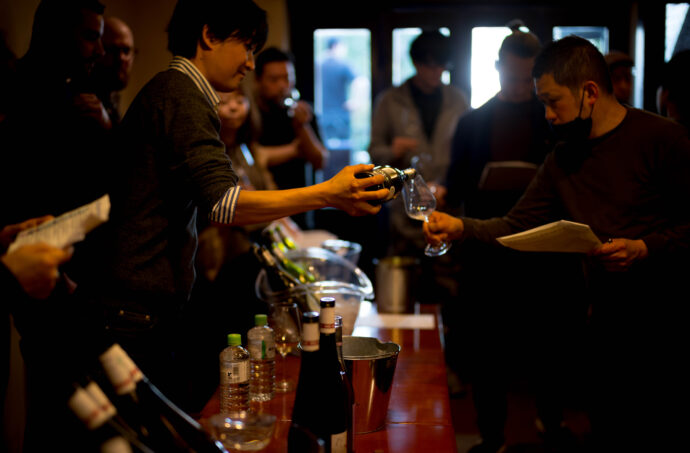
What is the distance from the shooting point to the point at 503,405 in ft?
9.10

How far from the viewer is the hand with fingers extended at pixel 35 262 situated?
2.93ft

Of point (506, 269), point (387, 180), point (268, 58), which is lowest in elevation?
point (506, 269)

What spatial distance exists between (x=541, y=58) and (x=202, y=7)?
1089 mm

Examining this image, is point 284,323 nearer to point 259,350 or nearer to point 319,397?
point 259,350

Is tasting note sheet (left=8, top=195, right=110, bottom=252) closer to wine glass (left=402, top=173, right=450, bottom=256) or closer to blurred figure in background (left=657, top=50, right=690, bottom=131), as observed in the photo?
wine glass (left=402, top=173, right=450, bottom=256)

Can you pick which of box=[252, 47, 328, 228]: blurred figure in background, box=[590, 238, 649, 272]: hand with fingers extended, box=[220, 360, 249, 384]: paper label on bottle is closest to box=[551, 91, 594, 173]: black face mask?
box=[590, 238, 649, 272]: hand with fingers extended

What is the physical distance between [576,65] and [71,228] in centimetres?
158

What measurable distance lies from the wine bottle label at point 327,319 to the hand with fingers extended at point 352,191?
0.34 metres

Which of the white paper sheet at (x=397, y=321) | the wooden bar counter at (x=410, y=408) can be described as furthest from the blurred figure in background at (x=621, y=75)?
the wooden bar counter at (x=410, y=408)

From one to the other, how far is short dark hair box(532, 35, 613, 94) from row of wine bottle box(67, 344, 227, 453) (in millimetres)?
1527

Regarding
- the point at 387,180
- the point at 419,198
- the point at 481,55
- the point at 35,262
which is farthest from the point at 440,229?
the point at 481,55

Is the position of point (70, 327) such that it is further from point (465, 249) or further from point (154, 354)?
point (465, 249)

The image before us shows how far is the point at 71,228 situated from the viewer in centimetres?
91

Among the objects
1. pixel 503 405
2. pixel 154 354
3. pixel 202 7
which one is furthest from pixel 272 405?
pixel 503 405
